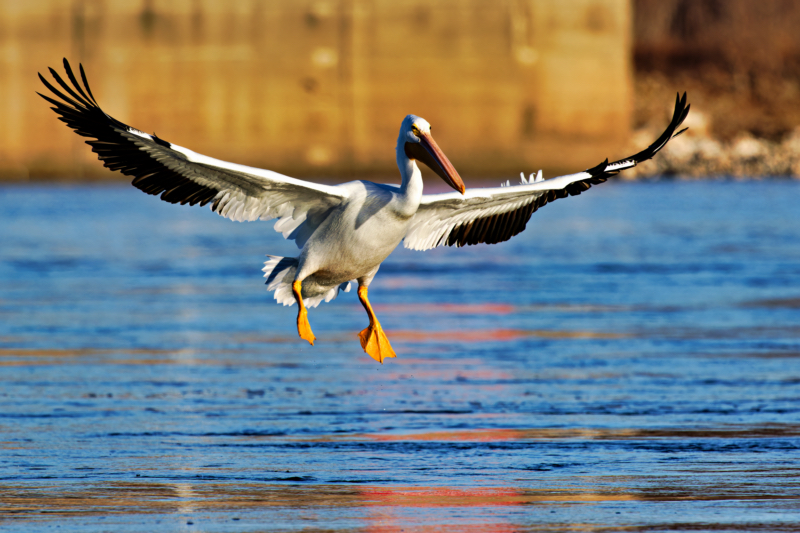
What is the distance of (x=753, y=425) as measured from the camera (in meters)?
8.87

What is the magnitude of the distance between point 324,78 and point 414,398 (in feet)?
98.0

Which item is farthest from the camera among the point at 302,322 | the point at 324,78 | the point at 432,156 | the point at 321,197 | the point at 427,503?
the point at 324,78

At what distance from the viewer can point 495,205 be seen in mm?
10609

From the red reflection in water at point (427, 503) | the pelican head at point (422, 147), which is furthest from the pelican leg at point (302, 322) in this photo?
the red reflection in water at point (427, 503)

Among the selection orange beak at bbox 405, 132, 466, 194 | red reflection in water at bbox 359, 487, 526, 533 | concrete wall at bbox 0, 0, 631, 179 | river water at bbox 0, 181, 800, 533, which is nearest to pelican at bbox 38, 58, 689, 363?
orange beak at bbox 405, 132, 466, 194

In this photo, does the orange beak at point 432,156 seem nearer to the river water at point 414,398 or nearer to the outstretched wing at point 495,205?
the outstretched wing at point 495,205

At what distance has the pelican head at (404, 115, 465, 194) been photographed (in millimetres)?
9039

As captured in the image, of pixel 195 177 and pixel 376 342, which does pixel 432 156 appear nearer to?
pixel 376 342

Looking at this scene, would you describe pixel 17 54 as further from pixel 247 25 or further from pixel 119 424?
pixel 119 424

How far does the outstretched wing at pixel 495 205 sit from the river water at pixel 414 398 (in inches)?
44.4

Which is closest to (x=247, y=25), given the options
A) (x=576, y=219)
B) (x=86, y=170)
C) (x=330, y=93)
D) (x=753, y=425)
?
(x=330, y=93)

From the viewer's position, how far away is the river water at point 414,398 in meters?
6.91

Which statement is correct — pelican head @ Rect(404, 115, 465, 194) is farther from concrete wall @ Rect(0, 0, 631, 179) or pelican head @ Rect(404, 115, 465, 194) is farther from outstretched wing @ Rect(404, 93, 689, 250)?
concrete wall @ Rect(0, 0, 631, 179)

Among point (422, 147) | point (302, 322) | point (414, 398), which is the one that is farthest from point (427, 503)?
point (414, 398)
